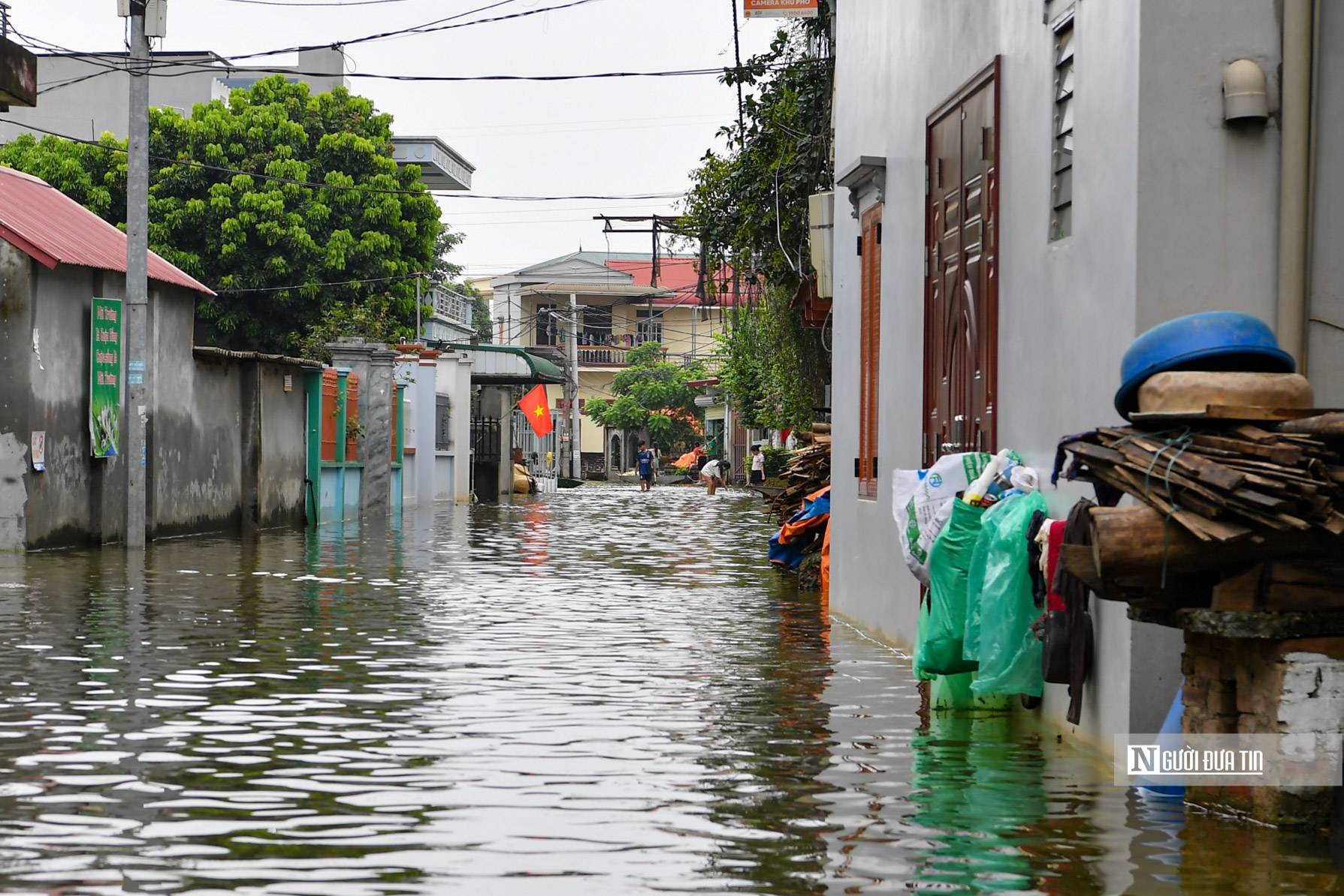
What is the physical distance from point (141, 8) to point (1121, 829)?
19.3 m

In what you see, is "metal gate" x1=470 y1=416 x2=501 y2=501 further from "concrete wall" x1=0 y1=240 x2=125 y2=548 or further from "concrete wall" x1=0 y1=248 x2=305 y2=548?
"concrete wall" x1=0 y1=240 x2=125 y2=548

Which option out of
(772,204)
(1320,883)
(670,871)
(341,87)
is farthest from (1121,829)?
(341,87)

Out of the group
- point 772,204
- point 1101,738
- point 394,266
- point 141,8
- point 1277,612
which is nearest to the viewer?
point 1277,612

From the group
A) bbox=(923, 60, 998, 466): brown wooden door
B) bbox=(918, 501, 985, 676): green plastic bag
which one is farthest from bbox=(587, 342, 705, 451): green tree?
bbox=(918, 501, 985, 676): green plastic bag

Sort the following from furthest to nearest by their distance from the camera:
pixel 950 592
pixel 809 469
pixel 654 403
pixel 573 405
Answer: pixel 654 403 < pixel 573 405 < pixel 809 469 < pixel 950 592

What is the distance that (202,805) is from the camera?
21.2 ft

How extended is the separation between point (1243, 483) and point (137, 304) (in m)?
17.9

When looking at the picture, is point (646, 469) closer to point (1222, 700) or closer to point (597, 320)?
point (597, 320)

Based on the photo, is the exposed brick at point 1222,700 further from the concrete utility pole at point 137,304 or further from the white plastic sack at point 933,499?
the concrete utility pole at point 137,304

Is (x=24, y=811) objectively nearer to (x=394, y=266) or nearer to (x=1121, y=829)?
(x=1121, y=829)

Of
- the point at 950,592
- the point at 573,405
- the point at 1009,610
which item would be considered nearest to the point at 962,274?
the point at 950,592

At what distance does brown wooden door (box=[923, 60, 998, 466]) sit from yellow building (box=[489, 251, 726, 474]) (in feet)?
223

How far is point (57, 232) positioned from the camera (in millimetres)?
21594

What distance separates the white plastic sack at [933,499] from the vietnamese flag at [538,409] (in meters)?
40.3
